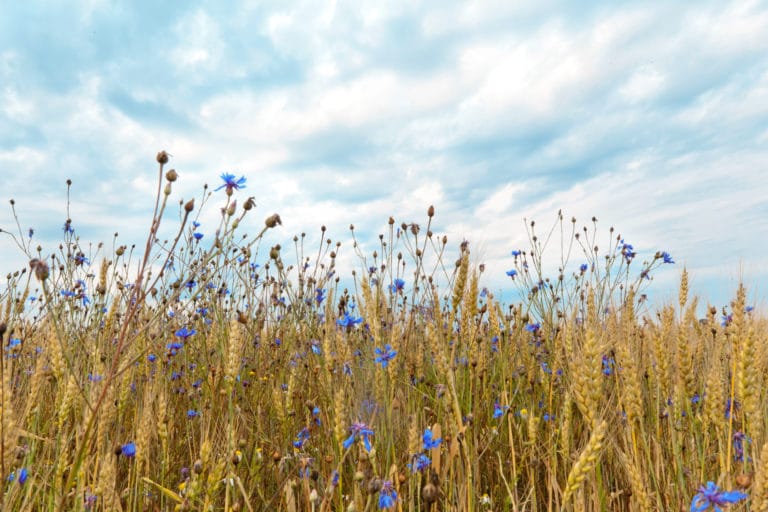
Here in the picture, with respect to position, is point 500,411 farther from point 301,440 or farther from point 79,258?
point 79,258

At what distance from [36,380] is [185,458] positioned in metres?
1.47

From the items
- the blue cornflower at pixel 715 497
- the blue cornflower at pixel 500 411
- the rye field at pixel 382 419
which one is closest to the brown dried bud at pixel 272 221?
the rye field at pixel 382 419

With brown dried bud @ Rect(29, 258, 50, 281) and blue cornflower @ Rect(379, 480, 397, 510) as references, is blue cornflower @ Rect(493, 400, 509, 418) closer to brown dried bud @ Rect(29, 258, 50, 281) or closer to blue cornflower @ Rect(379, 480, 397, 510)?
blue cornflower @ Rect(379, 480, 397, 510)

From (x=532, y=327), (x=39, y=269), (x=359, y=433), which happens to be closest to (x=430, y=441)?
(x=359, y=433)

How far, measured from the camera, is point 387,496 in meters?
1.62

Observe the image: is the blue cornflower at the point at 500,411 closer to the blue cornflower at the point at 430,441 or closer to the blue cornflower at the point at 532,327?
the blue cornflower at the point at 430,441

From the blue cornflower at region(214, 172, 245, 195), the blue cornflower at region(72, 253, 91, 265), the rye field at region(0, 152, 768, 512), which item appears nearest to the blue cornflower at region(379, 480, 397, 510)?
the rye field at region(0, 152, 768, 512)

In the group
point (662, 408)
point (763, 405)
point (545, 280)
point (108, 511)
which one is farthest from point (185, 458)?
point (545, 280)

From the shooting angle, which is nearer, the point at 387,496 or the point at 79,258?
the point at 387,496

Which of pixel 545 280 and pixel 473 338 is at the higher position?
pixel 545 280

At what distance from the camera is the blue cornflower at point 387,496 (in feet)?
5.21

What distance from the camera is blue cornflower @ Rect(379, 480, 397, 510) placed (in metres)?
1.59

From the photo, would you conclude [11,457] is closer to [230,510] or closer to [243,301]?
[230,510]

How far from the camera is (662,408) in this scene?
2887 mm
